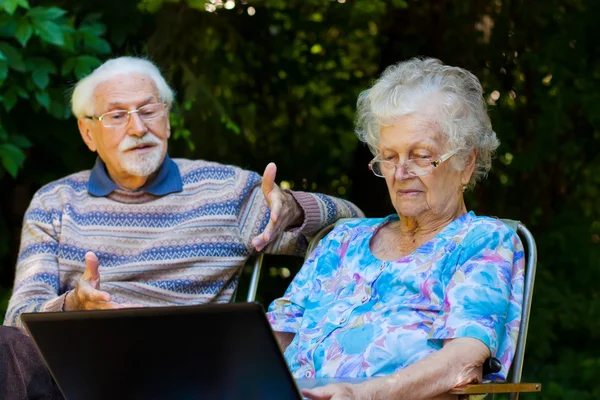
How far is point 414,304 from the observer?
8.59 feet

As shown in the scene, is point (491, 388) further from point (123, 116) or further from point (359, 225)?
point (123, 116)

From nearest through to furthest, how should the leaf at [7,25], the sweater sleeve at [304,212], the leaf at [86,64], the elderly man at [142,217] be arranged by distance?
the sweater sleeve at [304,212], the elderly man at [142,217], the leaf at [7,25], the leaf at [86,64]

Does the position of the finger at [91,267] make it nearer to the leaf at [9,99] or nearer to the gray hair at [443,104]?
the gray hair at [443,104]

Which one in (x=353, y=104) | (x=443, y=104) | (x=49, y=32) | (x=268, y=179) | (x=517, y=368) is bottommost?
(x=517, y=368)

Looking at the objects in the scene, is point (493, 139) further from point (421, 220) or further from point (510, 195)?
point (510, 195)

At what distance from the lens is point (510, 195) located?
542 centimetres

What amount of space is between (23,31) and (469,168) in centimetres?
188

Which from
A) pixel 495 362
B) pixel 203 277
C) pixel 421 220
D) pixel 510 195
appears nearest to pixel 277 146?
pixel 510 195

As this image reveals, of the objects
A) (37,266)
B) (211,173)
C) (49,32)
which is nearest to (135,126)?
(211,173)

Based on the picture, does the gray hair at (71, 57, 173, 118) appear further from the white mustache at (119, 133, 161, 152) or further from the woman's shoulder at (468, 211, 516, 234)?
the woman's shoulder at (468, 211, 516, 234)

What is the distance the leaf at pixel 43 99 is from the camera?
4.05 meters

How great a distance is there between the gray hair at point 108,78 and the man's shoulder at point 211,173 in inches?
10.2

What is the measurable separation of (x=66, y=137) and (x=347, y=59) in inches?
76.9

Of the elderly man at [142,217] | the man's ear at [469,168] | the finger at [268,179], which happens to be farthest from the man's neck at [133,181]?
the man's ear at [469,168]
